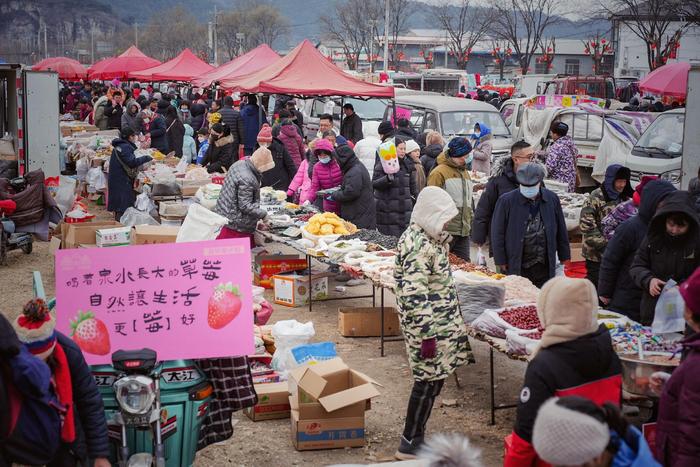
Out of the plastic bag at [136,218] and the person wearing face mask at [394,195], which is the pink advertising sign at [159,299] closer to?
the person wearing face mask at [394,195]

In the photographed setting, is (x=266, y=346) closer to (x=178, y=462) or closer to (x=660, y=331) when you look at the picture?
(x=178, y=462)

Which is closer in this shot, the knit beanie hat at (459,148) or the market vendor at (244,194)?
the knit beanie hat at (459,148)

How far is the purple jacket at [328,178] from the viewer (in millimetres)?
11250

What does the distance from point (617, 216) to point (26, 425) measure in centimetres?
548

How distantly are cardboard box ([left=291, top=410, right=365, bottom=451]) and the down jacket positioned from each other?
3884 millimetres

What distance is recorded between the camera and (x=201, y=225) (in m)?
8.34

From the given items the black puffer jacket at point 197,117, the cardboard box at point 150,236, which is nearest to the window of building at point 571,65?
the black puffer jacket at point 197,117

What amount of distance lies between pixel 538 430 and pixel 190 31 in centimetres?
10952

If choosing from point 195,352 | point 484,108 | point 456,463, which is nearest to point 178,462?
point 195,352

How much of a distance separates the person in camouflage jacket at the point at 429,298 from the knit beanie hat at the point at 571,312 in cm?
166

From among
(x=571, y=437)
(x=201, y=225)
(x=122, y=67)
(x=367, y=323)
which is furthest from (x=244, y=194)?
(x=122, y=67)

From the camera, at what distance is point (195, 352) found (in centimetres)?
501

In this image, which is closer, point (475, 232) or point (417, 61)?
point (475, 232)

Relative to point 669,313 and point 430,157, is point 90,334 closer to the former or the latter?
point 669,313
